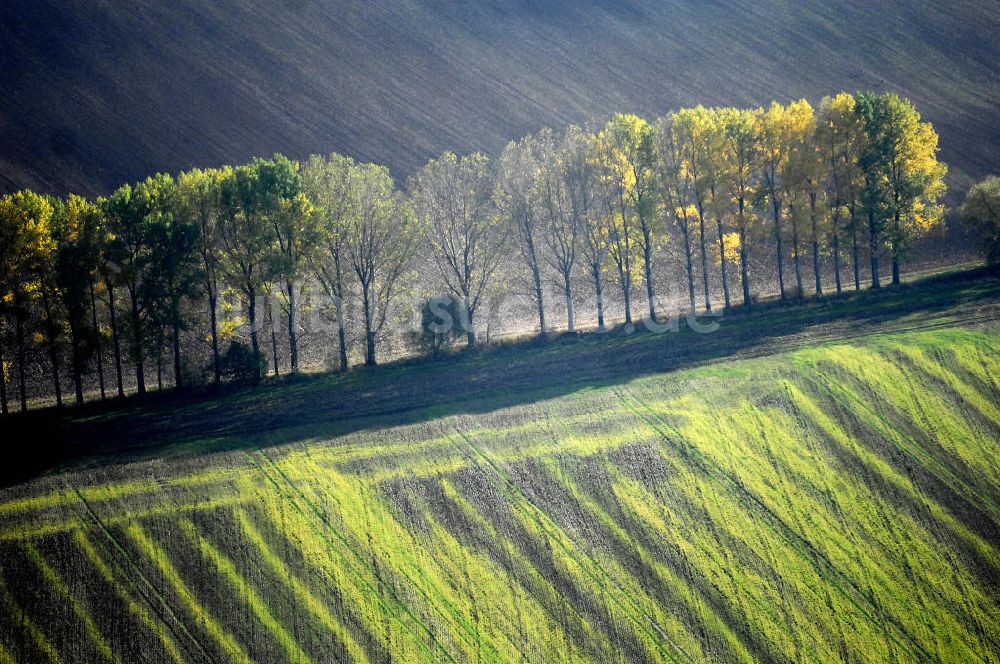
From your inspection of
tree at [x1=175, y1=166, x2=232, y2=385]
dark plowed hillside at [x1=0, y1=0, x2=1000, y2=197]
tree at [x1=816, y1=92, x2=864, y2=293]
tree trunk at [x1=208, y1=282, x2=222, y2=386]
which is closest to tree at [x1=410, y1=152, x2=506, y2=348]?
tree at [x1=175, y1=166, x2=232, y2=385]

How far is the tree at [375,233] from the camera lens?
171 feet

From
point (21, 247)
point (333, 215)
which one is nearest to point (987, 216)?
point (333, 215)

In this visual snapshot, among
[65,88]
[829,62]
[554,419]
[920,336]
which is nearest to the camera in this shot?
[554,419]

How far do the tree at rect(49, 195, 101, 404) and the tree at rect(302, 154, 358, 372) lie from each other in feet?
41.8

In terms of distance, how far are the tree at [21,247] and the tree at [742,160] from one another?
42.9 m

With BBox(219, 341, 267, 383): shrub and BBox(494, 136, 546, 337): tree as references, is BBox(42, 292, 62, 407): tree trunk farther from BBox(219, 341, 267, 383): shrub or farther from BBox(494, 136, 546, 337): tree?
BBox(494, 136, 546, 337): tree

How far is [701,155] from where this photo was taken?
180 feet

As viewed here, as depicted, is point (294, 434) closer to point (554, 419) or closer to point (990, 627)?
point (554, 419)

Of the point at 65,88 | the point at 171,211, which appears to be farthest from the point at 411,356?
the point at 65,88

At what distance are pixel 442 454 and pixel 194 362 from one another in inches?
903

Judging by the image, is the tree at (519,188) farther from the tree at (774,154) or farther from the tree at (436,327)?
the tree at (774,154)

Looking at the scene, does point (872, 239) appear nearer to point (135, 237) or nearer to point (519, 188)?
point (519, 188)

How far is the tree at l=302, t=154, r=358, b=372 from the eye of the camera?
50844mm

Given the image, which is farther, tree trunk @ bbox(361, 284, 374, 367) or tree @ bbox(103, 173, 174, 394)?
tree trunk @ bbox(361, 284, 374, 367)
